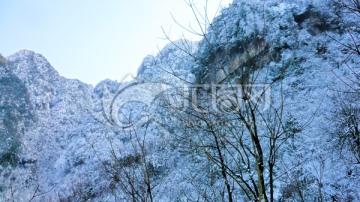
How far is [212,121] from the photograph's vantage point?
3.99 meters

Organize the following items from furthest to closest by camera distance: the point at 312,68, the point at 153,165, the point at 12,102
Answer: the point at 12,102 < the point at 153,165 < the point at 312,68

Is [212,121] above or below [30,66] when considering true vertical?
below

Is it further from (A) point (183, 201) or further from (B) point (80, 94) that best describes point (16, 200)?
(B) point (80, 94)

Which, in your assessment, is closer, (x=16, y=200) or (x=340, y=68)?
(x=340, y=68)

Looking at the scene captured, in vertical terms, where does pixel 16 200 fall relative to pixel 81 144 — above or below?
below

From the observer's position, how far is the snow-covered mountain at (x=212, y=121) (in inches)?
107

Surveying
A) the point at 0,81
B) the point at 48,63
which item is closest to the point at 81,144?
the point at 0,81

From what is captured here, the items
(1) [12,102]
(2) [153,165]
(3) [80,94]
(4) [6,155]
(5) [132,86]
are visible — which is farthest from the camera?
(3) [80,94]

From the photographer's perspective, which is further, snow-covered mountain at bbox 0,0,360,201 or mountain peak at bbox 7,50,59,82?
mountain peak at bbox 7,50,59,82

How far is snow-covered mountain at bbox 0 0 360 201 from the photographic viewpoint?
2727 mm

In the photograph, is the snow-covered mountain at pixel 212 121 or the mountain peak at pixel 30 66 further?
the mountain peak at pixel 30 66

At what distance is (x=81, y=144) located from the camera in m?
26.4

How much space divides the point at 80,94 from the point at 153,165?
2659 centimetres

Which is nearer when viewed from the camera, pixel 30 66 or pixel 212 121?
pixel 212 121
